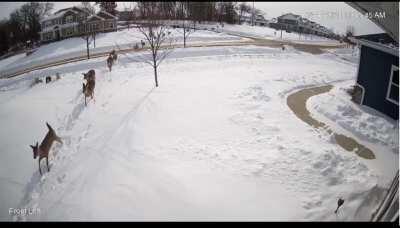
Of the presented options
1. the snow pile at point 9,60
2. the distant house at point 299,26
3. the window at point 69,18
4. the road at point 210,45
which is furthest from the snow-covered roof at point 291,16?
the snow pile at point 9,60

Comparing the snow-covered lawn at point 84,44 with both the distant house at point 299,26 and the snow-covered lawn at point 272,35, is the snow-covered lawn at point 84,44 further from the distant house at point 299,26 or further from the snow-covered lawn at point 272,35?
the distant house at point 299,26

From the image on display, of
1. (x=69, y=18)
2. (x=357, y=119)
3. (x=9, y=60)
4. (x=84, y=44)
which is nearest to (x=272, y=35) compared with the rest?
(x=84, y=44)

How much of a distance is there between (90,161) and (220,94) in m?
6.99

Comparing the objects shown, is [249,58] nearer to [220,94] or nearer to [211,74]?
[211,74]

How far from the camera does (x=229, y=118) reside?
11.8 meters

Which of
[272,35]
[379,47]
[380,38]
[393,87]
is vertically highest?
[272,35]

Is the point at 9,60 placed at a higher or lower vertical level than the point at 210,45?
lower

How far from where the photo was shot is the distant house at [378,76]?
450 inches

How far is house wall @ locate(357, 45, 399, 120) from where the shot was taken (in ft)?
38.1

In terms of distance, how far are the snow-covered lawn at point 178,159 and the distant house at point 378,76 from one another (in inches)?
60.3

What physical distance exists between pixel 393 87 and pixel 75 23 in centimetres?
3428

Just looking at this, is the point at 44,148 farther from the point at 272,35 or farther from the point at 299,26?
the point at 299,26

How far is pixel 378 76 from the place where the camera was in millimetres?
12281

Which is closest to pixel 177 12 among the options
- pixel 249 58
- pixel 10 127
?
pixel 249 58
